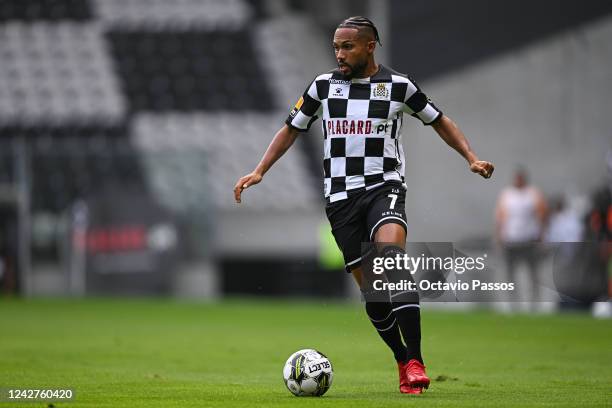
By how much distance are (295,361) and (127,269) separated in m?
16.1

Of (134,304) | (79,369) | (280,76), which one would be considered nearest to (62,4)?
(280,76)

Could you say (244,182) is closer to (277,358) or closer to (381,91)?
(381,91)

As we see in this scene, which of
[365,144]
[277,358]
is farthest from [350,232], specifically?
[277,358]

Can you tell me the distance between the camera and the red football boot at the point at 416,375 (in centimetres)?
643

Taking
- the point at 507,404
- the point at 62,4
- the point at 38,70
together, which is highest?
the point at 62,4

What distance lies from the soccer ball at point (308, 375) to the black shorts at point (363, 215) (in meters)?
0.59

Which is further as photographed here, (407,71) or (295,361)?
(407,71)

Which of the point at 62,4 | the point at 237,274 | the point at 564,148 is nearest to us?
the point at 564,148

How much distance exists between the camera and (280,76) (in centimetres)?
2800

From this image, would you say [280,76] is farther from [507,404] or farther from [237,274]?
[507,404]

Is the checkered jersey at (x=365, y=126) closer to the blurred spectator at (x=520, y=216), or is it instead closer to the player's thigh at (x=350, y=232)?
the player's thigh at (x=350, y=232)

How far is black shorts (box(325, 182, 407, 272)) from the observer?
6664mm

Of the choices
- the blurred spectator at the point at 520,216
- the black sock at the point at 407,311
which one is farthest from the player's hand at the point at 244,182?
the blurred spectator at the point at 520,216

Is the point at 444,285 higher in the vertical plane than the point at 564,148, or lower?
lower
